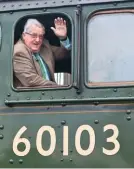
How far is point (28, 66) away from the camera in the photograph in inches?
208

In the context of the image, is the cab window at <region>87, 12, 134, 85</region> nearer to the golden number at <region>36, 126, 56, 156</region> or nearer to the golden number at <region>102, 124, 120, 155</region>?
the golden number at <region>102, 124, 120, 155</region>

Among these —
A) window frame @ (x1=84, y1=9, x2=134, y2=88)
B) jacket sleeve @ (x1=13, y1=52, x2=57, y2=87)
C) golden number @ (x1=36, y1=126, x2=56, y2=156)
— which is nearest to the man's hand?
window frame @ (x1=84, y1=9, x2=134, y2=88)

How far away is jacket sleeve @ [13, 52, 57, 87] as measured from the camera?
520 cm

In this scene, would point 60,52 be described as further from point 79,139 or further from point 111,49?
point 79,139

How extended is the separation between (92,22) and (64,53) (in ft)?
1.46

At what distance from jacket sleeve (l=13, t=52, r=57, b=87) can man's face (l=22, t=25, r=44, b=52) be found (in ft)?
0.44

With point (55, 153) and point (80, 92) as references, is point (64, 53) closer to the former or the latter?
point (80, 92)

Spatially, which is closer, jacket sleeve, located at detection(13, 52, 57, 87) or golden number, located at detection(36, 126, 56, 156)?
golden number, located at detection(36, 126, 56, 156)

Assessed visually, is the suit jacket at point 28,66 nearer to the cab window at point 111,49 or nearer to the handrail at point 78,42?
the handrail at point 78,42

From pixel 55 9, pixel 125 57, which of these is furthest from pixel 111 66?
pixel 55 9

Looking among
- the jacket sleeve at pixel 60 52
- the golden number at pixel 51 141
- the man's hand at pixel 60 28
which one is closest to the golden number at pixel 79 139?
the golden number at pixel 51 141

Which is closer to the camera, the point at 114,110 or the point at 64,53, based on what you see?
the point at 114,110

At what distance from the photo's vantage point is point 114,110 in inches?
195

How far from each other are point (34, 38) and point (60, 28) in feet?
0.98
